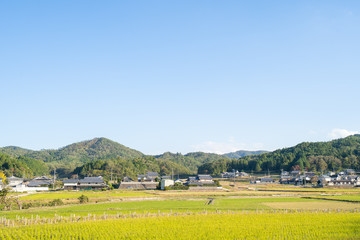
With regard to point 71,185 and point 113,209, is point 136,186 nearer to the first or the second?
point 71,185

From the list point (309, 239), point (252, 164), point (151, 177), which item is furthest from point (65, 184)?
point (252, 164)

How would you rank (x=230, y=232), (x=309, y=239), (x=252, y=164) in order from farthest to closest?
(x=252, y=164) → (x=230, y=232) → (x=309, y=239)

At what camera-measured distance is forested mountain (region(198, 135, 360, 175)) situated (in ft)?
427

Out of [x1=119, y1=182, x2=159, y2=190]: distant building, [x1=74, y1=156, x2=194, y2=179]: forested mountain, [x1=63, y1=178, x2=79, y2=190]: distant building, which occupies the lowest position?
[x1=119, y1=182, x2=159, y2=190]: distant building

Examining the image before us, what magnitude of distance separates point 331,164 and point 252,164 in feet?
127

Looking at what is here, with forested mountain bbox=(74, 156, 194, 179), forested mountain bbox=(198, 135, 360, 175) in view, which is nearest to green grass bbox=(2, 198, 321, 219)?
forested mountain bbox=(74, 156, 194, 179)

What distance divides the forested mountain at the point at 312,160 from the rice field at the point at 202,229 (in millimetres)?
114651

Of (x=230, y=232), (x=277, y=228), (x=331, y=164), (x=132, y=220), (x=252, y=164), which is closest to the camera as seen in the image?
(x=230, y=232)

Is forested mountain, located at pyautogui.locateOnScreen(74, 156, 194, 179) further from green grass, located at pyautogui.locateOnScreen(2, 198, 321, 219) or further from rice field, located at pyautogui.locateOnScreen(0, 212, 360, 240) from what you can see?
rice field, located at pyautogui.locateOnScreen(0, 212, 360, 240)

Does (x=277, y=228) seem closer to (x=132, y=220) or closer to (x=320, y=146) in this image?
(x=132, y=220)

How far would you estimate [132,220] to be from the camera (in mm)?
27391

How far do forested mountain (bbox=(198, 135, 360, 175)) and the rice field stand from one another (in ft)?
376

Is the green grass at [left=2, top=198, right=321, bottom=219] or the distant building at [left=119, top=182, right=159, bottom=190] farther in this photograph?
the distant building at [left=119, top=182, right=159, bottom=190]

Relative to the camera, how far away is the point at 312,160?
139 meters
